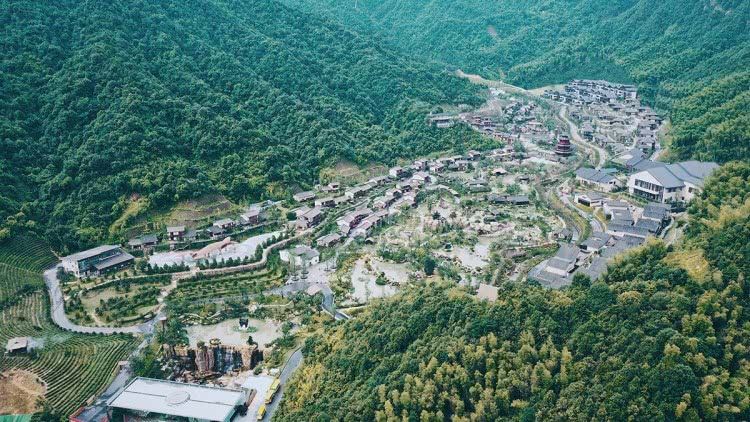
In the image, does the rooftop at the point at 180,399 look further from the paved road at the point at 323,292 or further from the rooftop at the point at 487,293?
the rooftop at the point at 487,293

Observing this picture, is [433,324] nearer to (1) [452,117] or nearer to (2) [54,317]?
(2) [54,317]

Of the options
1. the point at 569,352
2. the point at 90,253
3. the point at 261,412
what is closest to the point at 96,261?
the point at 90,253

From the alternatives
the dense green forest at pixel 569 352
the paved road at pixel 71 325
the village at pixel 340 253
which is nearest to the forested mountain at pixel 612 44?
the village at pixel 340 253

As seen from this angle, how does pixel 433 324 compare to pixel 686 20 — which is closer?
pixel 433 324

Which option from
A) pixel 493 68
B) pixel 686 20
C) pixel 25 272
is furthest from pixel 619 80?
pixel 25 272

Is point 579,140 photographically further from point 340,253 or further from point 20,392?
point 20,392

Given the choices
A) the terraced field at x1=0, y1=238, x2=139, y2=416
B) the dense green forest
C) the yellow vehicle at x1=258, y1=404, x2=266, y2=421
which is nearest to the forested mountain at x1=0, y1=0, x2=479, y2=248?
the terraced field at x1=0, y1=238, x2=139, y2=416

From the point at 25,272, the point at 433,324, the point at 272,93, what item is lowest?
the point at 25,272
